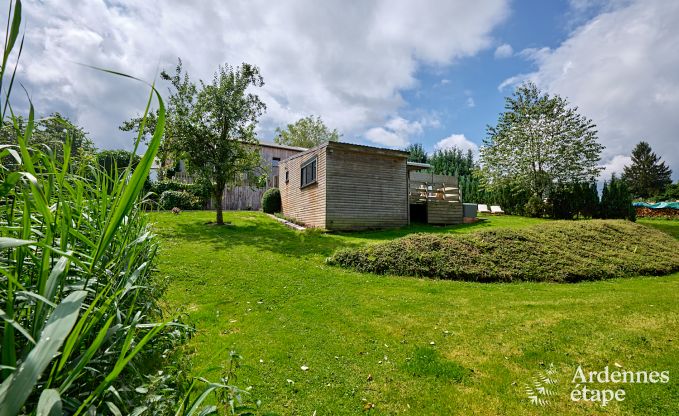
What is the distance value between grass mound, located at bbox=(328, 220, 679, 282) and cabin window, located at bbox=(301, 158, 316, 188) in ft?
24.2

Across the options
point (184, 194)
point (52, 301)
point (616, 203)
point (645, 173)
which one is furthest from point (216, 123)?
point (645, 173)

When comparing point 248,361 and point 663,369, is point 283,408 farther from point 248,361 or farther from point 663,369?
point 663,369

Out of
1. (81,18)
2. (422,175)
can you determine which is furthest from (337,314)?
(422,175)

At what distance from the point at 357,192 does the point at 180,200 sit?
11578mm

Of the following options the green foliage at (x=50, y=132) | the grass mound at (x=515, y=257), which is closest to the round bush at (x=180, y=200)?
the grass mound at (x=515, y=257)

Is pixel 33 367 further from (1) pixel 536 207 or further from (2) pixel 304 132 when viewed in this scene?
(2) pixel 304 132

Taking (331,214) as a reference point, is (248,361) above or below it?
below

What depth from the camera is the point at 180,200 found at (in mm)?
19469

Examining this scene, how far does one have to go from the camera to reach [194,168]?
555 inches

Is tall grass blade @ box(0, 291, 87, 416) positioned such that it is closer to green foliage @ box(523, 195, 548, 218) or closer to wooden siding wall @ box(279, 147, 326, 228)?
wooden siding wall @ box(279, 147, 326, 228)

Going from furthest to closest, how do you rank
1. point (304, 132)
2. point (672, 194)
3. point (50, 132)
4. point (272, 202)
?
point (304, 132) → point (672, 194) → point (272, 202) → point (50, 132)

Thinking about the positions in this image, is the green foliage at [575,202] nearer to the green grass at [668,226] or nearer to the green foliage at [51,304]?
the green grass at [668,226]

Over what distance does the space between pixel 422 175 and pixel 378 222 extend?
5179 mm

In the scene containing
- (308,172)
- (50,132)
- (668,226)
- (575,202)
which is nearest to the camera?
(50,132)
